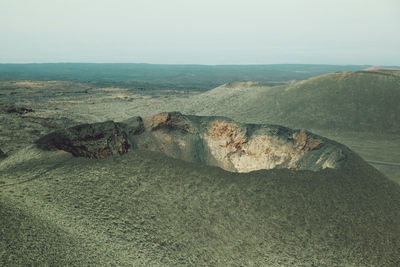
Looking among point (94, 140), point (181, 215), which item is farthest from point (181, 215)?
point (94, 140)

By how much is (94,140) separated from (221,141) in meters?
4.15

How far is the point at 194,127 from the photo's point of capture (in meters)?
10.8

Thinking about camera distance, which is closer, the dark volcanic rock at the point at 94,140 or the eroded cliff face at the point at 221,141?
the dark volcanic rock at the point at 94,140

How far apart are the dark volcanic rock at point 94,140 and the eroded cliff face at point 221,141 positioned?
39mm

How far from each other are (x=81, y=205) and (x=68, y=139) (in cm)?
312

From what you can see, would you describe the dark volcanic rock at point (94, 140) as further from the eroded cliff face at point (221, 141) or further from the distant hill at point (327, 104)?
the distant hill at point (327, 104)

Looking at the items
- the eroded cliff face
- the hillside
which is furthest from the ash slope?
the eroded cliff face

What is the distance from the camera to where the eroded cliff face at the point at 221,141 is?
906cm

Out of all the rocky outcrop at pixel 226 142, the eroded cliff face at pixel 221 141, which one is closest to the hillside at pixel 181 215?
the eroded cliff face at pixel 221 141

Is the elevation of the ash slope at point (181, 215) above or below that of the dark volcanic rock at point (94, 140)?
below

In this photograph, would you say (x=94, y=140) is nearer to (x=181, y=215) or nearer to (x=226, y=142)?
(x=181, y=215)

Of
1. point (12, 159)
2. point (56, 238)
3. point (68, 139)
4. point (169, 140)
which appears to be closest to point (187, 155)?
point (169, 140)

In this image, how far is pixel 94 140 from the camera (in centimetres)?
841

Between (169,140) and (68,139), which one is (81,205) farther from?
(169,140)
